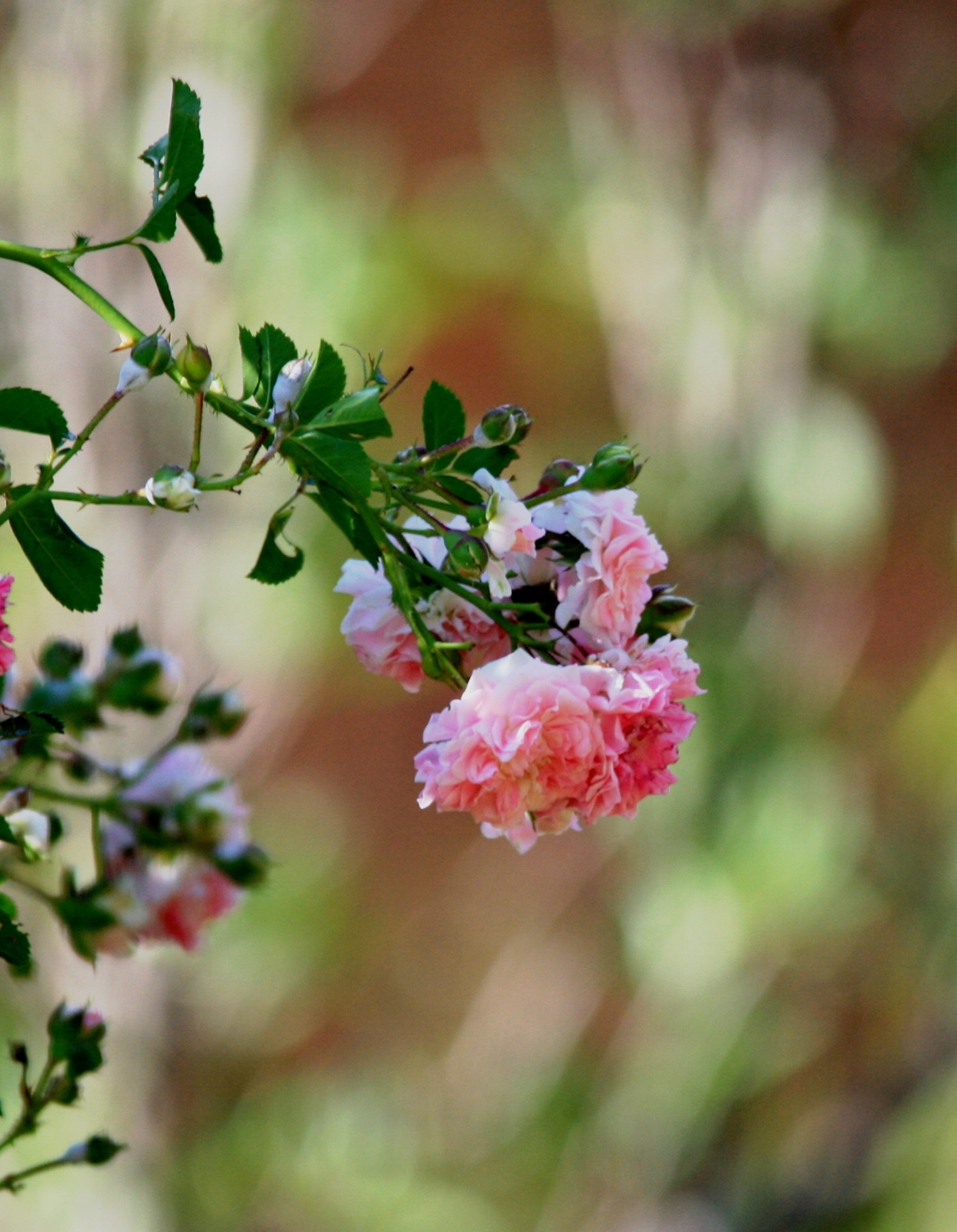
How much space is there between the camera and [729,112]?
1920 millimetres

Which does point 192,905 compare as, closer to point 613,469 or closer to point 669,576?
point 613,469

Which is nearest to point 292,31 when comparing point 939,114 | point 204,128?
point 204,128

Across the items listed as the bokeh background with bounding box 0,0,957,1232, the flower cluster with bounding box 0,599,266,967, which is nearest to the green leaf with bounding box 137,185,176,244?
the flower cluster with bounding box 0,599,266,967

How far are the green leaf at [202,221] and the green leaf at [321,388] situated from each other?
0.05m

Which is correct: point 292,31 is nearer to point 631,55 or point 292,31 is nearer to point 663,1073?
point 631,55

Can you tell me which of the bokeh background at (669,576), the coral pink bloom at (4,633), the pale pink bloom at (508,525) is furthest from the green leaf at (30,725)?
the bokeh background at (669,576)

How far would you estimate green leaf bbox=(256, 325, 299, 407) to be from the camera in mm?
348

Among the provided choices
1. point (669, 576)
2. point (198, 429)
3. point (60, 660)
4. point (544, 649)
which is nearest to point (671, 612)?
point (544, 649)

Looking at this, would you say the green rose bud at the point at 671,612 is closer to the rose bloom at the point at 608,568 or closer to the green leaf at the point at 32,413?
the rose bloom at the point at 608,568

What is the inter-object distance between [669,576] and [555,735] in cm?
147

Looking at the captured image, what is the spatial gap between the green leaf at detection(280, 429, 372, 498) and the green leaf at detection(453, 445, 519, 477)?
0.05 m

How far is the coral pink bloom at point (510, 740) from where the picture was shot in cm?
33

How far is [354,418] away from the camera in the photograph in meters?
0.33

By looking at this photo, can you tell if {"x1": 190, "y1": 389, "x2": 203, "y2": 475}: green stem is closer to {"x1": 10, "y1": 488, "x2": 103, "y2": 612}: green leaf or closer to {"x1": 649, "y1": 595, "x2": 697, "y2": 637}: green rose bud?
{"x1": 10, "y1": 488, "x2": 103, "y2": 612}: green leaf
